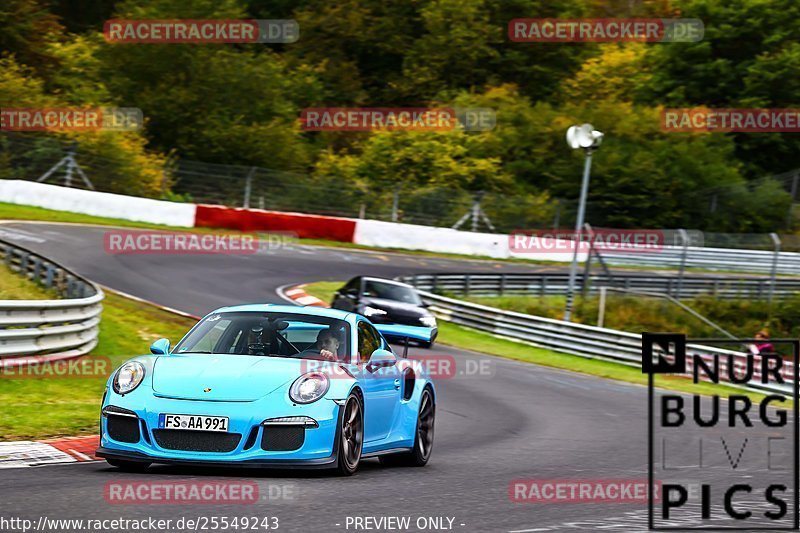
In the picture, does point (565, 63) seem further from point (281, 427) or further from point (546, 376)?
point (281, 427)

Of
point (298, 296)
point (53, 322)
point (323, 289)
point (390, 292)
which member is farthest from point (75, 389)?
point (323, 289)

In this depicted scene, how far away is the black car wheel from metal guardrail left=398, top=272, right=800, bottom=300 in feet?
66.5

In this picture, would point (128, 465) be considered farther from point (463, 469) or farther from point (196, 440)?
point (463, 469)

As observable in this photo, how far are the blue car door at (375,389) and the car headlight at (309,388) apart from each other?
52cm

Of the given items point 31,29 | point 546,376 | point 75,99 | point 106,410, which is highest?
point 31,29

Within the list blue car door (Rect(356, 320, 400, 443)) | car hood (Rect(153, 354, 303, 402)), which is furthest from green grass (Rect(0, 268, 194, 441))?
blue car door (Rect(356, 320, 400, 443))

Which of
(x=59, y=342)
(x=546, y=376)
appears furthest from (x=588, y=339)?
(x=59, y=342)

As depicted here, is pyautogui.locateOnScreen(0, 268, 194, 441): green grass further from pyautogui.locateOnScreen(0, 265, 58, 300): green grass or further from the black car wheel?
the black car wheel

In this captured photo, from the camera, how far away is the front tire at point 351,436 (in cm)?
849

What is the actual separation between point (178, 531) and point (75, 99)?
4841 centimetres

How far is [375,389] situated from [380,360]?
0.31m

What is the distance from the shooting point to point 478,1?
66.1 m

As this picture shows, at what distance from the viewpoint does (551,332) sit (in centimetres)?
2805

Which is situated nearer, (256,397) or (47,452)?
(256,397)
